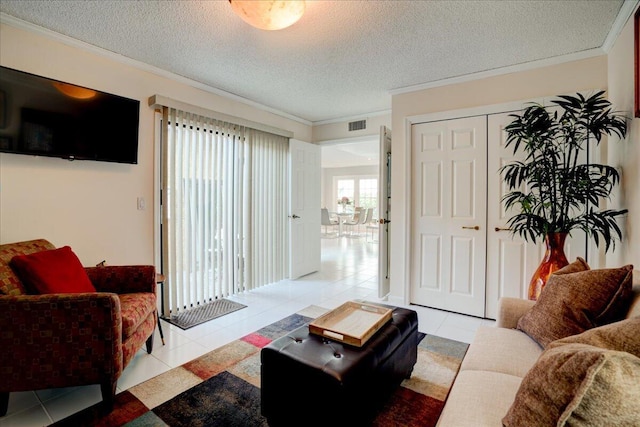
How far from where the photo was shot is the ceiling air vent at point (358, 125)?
4.59 meters

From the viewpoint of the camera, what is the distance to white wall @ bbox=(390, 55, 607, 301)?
108 inches

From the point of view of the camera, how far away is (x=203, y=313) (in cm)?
327

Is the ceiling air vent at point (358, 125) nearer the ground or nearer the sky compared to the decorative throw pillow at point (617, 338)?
nearer the sky

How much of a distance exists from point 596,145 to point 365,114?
8.74 feet

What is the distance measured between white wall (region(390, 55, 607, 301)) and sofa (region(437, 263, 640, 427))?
1644mm

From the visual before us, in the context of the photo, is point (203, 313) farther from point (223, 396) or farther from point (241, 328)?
point (223, 396)

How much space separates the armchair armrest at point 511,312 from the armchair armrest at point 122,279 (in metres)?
2.44

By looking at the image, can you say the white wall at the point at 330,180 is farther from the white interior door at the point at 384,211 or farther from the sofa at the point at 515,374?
the sofa at the point at 515,374

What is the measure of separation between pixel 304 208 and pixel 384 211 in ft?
5.03

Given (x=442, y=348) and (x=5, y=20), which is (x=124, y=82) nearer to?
(x=5, y=20)

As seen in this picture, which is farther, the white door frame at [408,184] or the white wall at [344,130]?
the white wall at [344,130]

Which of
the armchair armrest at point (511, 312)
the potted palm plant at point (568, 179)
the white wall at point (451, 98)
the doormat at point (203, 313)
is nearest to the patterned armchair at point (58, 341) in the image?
the doormat at point (203, 313)

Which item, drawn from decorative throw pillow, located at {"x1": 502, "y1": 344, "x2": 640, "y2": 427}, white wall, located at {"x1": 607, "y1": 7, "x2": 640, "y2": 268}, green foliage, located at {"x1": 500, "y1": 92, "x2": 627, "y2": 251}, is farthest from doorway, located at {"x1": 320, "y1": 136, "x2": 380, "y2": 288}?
decorative throw pillow, located at {"x1": 502, "y1": 344, "x2": 640, "y2": 427}

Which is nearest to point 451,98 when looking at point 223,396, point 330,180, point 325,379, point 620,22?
point 620,22
